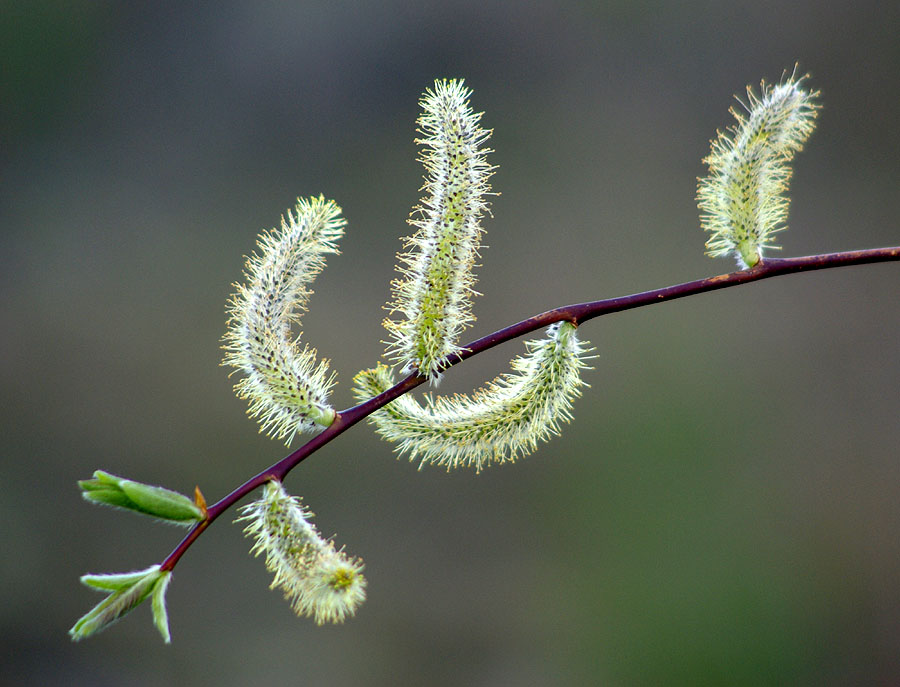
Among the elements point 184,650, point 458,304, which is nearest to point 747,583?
point 184,650

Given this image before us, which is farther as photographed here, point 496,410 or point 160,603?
point 496,410

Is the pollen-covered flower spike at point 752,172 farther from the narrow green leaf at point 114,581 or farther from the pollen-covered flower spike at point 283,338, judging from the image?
the narrow green leaf at point 114,581

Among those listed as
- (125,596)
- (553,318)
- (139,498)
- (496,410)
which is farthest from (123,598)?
(553,318)

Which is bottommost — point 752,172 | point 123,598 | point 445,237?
point 123,598

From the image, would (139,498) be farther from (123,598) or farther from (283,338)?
(283,338)

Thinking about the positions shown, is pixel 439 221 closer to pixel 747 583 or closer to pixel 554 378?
pixel 554 378

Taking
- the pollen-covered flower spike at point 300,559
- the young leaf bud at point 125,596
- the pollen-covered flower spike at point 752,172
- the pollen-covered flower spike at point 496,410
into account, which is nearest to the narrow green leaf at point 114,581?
the young leaf bud at point 125,596

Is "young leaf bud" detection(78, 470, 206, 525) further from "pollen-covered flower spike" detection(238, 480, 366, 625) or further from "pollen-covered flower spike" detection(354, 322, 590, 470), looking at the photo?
"pollen-covered flower spike" detection(354, 322, 590, 470)

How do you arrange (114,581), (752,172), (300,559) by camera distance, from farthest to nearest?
(752,172), (300,559), (114,581)
